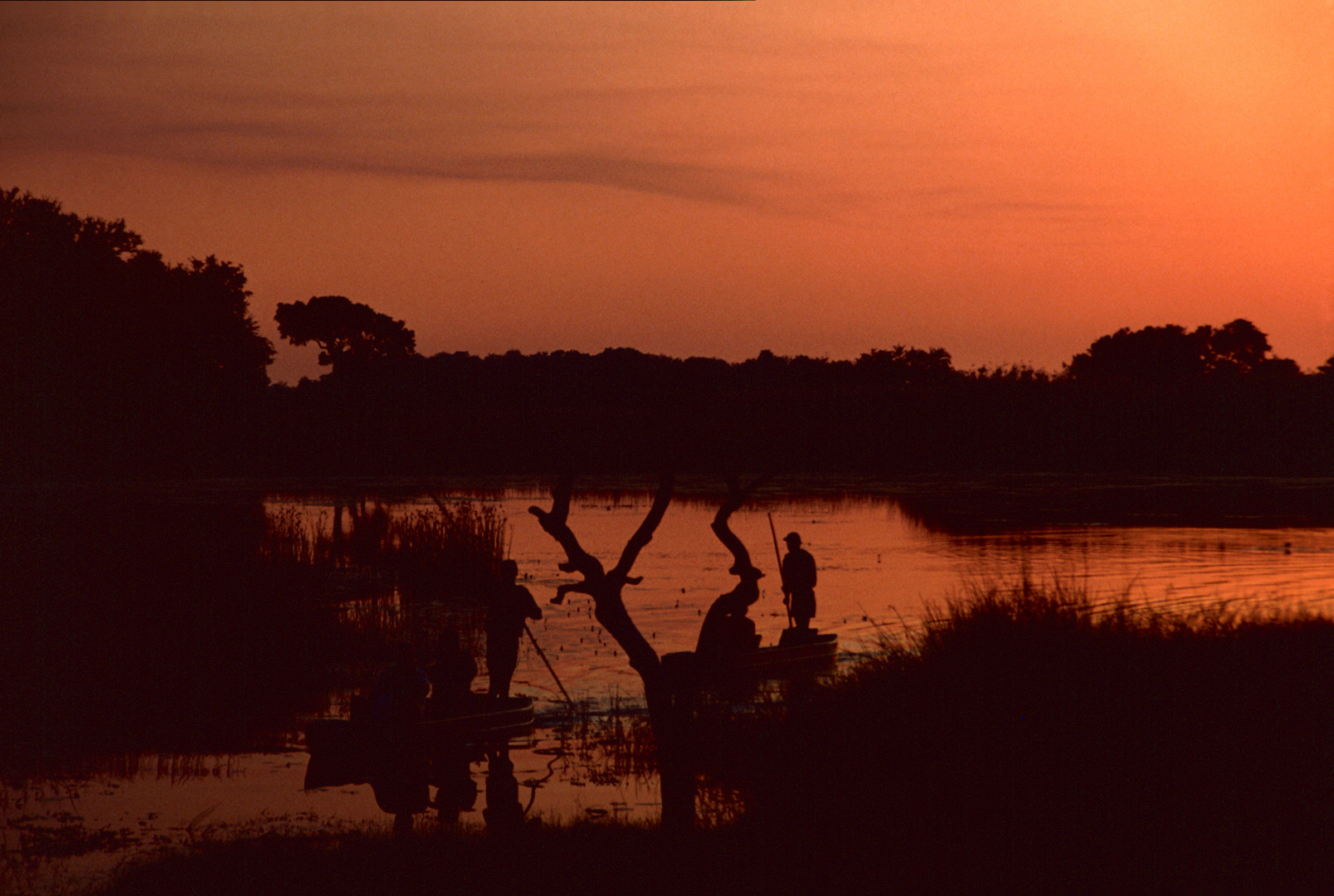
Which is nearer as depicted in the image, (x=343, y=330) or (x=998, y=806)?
(x=998, y=806)

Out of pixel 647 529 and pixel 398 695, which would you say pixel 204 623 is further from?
pixel 647 529

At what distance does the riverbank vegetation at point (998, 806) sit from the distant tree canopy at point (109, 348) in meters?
59.5

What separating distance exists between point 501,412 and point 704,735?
78.4 meters

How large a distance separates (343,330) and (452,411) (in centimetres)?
3295

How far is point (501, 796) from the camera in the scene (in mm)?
16094

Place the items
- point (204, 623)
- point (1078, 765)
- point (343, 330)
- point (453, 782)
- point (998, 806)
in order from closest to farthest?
point (998, 806)
point (1078, 765)
point (453, 782)
point (204, 623)
point (343, 330)

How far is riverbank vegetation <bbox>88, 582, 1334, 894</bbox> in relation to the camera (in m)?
12.4

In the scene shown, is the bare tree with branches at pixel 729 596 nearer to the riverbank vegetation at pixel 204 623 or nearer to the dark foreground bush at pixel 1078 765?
the dark foreground bush at pixel 1078 765

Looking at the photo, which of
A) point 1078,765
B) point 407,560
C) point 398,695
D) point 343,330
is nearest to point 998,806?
point 1078,765

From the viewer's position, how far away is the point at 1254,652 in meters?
15.4

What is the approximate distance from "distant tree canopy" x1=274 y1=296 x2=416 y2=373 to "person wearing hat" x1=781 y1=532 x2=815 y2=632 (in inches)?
3897

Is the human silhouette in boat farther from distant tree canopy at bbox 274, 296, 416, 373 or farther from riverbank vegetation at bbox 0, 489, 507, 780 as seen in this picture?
distant tree canopy at bbox 274, 296, 416, 373

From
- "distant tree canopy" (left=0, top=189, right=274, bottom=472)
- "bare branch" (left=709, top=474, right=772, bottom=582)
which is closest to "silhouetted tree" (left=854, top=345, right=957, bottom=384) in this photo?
"distant tree canopy" (left=0, top=189, right=274, bottom=472)

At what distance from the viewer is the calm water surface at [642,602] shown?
50.5ft
